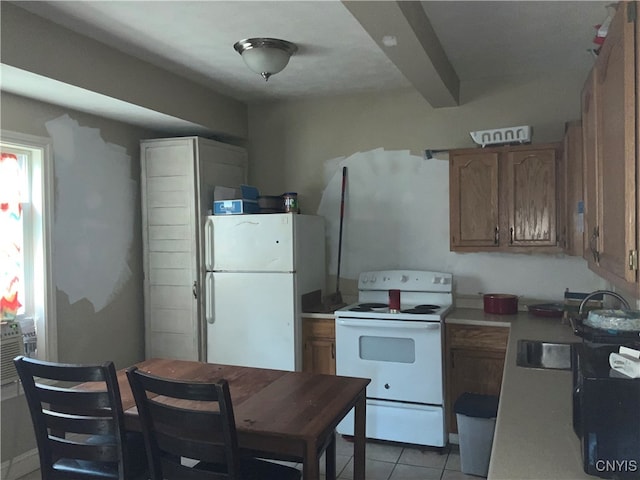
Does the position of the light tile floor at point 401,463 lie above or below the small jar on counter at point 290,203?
below

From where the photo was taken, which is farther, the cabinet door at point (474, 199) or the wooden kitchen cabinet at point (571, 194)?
the cabinet door at point (474, 199)

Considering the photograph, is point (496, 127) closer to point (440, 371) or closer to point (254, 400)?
point (440, 371)

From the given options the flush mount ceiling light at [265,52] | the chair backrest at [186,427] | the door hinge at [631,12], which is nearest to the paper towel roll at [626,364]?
the door hinge at [631,12]

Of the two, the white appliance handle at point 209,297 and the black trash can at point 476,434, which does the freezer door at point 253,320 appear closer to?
the white appliance handle at point 209,297

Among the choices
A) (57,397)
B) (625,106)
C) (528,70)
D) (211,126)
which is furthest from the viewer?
(211,126)

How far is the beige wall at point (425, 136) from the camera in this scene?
363 cm

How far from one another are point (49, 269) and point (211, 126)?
1.54m

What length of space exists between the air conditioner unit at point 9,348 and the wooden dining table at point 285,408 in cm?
86

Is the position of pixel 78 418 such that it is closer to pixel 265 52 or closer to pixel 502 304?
pixel 265 52

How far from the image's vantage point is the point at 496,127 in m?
3.76

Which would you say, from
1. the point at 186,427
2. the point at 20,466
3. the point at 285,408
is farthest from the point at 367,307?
the point at 20,466

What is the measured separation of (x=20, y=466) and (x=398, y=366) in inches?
91.2

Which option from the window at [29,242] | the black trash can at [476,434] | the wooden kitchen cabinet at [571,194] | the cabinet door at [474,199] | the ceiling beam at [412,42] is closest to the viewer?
the ceiling beam at [412,42]

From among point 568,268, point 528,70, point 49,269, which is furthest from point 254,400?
point 528,70
